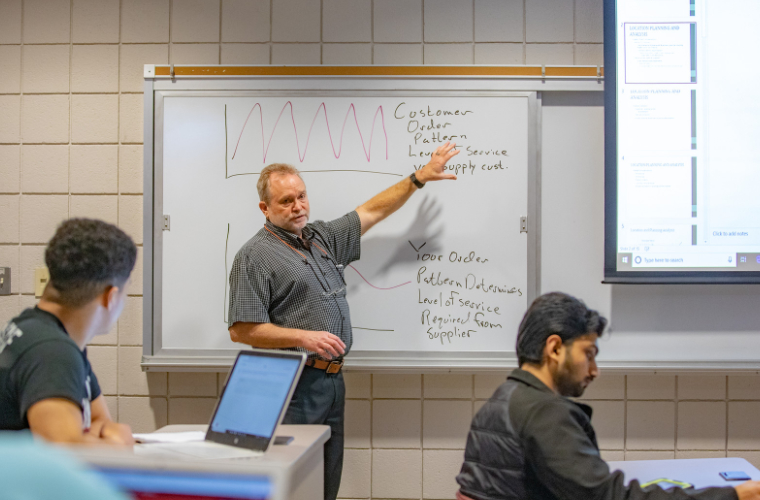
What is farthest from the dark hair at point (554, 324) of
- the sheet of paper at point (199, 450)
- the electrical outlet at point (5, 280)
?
the electrical outlet at point (5, 280)

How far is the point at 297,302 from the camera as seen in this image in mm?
2057

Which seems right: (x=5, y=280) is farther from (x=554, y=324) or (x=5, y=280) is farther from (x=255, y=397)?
(x=554, y=324)

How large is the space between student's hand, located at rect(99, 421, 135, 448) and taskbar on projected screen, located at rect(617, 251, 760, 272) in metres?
1.93

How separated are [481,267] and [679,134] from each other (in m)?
0.98

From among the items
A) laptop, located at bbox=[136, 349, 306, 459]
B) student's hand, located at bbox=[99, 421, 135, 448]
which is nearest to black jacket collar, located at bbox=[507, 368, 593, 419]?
laptop, located at bbox=[136, 349, 306, 459]

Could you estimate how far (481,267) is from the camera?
2.42m

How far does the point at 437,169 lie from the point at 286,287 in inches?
31.3

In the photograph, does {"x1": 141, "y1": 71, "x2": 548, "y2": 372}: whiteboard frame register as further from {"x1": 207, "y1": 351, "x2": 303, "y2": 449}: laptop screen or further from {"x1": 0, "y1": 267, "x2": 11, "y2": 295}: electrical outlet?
{"x1": 207, "y1": 351, "x2": 303, "y2": 449}: laptop screen

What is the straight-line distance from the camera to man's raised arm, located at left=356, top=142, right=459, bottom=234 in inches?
91.0

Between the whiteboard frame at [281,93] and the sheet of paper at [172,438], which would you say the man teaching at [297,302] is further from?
the sheet of paper at [172,438]

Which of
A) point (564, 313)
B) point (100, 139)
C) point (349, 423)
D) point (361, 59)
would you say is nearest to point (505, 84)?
point (361, 59)

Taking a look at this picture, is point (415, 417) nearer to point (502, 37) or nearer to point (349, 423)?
point (349, 423)

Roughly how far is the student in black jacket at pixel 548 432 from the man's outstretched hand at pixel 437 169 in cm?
107

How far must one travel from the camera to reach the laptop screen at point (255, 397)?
1.25 m
